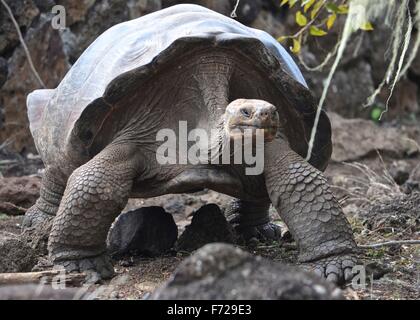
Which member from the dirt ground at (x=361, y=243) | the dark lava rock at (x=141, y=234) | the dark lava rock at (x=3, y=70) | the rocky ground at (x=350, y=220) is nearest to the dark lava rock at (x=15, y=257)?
the rocky ground at (x=350, y=220)

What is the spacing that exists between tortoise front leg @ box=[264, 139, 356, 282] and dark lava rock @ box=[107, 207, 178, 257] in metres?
0.80

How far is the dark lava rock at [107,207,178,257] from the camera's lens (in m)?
4.04

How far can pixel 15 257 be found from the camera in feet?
10.9

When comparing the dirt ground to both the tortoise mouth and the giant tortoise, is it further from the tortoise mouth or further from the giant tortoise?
the tortoise mouth

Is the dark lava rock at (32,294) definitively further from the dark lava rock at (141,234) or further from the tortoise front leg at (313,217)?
the dark lava rock at (141,234)

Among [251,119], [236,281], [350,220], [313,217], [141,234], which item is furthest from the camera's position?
[350,220]

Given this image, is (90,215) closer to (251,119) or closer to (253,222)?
(251,119)

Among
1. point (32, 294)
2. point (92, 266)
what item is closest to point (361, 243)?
point (92, 266)

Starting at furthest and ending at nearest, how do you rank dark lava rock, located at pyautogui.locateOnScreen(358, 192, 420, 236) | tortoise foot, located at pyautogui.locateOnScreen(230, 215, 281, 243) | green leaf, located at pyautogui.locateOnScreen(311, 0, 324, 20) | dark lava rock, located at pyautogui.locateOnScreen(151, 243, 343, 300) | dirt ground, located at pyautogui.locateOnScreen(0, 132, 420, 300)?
tortoise foot, located at pyautogui.locateOnScreen(230, 215, 281, 243), dark lava rock, located at pyautogui.locateOnScreen(358, 192, 420, 236), green leaf, located at pyautogui.locateOnScreen(311, 0, 324, 20), dirt ground, located at pyautogui.locateOnScreen(0, 132, 420, 300), dark lava rock, located at pyautogui.locateOnScreen(151, 243, 343, 300)

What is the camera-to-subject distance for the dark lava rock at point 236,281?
2.06 metres

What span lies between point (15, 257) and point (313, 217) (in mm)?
1393

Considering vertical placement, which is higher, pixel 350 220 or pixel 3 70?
pixel 3 70

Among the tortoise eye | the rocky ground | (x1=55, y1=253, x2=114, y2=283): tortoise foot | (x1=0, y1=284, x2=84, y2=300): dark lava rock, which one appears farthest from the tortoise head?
(x1=0, y1=284, x2=84, y2=300): dark lava rock
